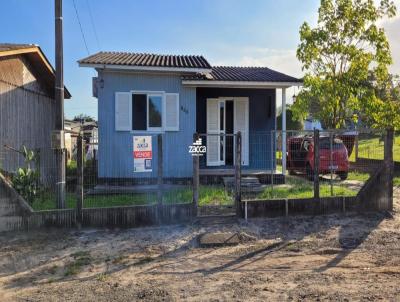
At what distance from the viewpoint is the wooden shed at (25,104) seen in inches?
420

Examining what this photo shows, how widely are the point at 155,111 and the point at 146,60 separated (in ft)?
5.48

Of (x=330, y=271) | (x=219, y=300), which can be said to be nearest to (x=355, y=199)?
(x=330, y=271)

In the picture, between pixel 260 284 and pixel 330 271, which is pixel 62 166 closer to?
pixel 260 284

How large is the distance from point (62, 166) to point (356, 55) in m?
9.68

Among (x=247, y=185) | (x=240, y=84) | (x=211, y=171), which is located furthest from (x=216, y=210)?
(x=240, y=84)

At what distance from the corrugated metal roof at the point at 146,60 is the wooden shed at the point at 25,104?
2243 mm

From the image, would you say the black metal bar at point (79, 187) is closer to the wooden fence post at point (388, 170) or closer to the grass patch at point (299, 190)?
the grass patch at point (299, 190)

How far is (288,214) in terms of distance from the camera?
8.15 m

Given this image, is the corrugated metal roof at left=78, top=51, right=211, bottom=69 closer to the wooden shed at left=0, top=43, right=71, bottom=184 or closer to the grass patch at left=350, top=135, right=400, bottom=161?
the wooden shed at left=0, top=43, right=71, bottom=184

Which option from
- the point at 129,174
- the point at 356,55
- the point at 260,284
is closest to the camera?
the point at 260,284

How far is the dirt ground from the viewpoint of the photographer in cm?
478

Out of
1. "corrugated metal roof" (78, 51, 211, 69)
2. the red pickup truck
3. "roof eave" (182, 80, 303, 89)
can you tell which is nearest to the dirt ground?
the red pickup truck

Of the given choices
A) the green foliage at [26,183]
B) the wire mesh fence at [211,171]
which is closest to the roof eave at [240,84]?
the wire mesh fence at [211,171]

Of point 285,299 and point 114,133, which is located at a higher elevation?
point 114,133
